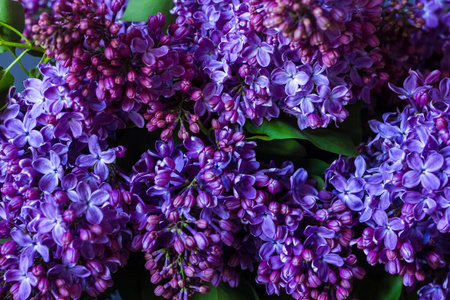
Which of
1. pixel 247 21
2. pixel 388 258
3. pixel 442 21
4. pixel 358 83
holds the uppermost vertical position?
pixel 247 21

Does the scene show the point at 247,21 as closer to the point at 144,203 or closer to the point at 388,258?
the point at 144,203

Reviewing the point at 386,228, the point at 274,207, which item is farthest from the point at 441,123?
the point at 274,207

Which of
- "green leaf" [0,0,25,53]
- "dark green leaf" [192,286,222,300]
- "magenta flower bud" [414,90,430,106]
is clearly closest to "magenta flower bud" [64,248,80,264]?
"dark green leaf" [192,286,222,300]

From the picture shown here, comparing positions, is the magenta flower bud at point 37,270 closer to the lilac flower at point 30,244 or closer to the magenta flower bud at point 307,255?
the lilac flower at point 30,244

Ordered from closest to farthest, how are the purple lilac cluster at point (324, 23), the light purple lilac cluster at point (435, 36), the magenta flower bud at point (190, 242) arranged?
the purple lilac cluster at point (324, 23), the magenta flower bud at point (190, 242), the light purple lilac cluster at point (435, 36)

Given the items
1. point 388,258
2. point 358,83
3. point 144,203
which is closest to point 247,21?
point 358,83

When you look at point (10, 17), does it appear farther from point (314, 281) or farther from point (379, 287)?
point (379, 287)

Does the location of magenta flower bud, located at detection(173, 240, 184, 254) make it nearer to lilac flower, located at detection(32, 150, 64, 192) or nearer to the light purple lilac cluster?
lilac flower, located at detection(32, 150, 64, 192)

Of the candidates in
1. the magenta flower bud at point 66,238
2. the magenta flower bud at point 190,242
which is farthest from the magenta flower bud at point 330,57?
the magenta flower bud at point 66,238
